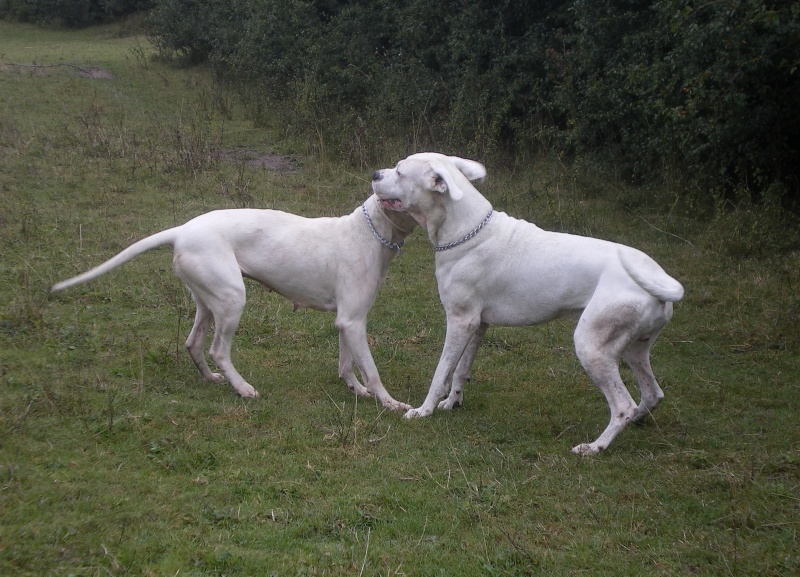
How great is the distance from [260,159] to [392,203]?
8516 millimetres

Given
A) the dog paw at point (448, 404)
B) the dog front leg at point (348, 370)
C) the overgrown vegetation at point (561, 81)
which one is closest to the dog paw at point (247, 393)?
the dog front leg at point (348, 370)

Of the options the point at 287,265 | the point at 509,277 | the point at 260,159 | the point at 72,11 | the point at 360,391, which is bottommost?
the point at 72,11

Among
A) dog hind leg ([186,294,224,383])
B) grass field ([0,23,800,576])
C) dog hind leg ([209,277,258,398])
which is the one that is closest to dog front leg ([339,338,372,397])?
grass field ([0,23,800,576])

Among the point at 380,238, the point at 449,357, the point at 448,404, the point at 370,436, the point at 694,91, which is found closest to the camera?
the point at 370,436

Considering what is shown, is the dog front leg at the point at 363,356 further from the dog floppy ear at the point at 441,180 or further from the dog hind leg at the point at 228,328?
the dog floppy ear at the point at 441,180

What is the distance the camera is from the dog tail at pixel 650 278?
5.20 m

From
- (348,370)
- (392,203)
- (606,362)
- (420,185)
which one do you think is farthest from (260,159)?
(606,362)

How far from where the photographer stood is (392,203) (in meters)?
5.95

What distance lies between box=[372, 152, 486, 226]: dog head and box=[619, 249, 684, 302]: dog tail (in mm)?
1111

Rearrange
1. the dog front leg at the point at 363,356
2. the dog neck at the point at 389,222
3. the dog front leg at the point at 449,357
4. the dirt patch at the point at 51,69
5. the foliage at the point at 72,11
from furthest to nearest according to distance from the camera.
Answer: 1. the foliage at the point at 72,11
2. the dirt patch at the point at 51,69
3. the dog neck at the point at 389,222
4. the dog front leg at the point at 363,356
5. the dog front leg at the point at 449,357

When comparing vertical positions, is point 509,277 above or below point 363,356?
above

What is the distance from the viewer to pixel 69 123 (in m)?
15.3

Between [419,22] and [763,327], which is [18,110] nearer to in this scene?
[419,22]

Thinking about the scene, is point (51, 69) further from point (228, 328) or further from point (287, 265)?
point (228, 328)
